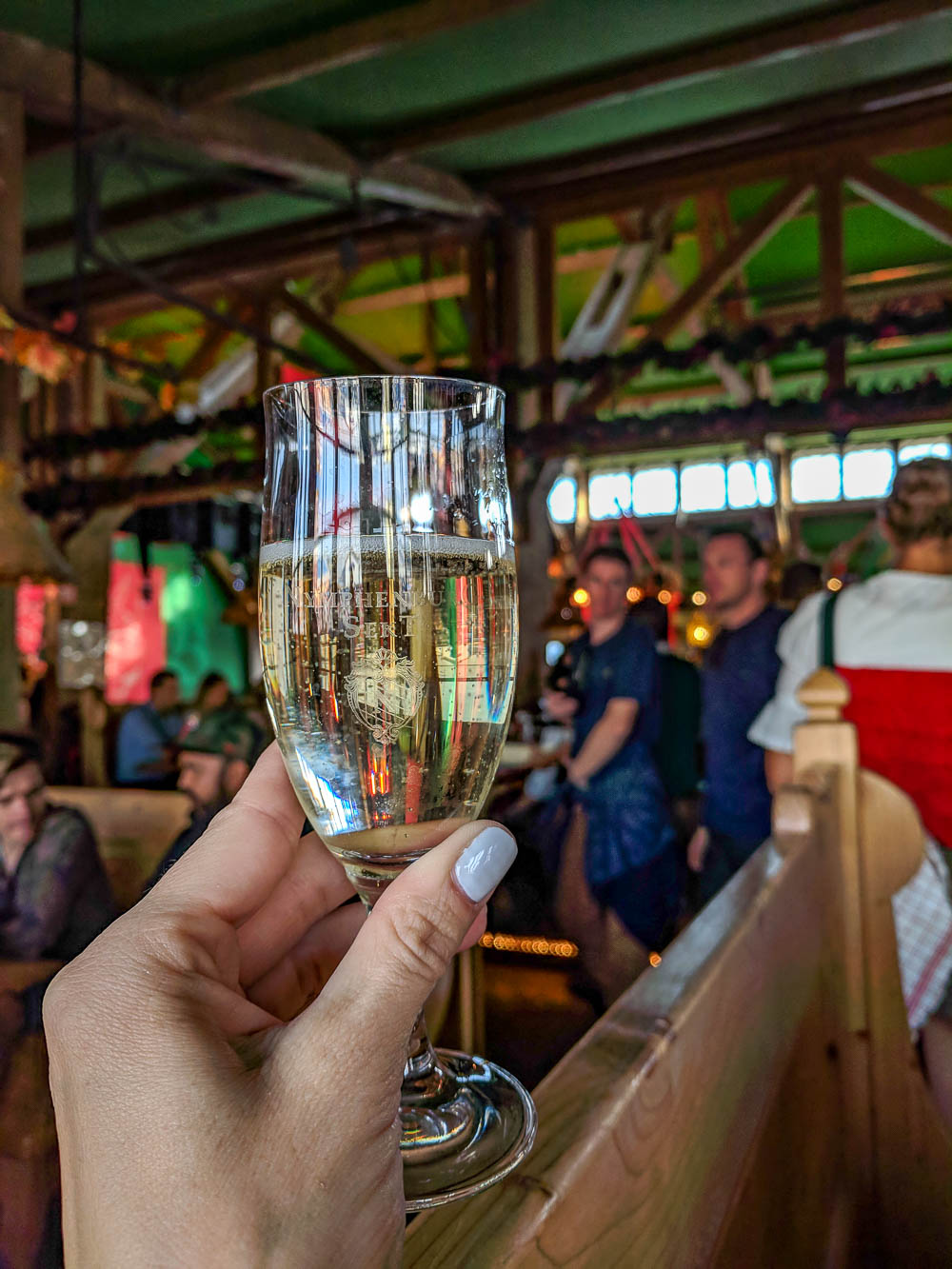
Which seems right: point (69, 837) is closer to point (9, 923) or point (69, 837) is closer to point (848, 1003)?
point (9, 923)

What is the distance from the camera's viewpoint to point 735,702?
2.84 meters

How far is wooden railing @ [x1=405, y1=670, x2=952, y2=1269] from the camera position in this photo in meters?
0.44

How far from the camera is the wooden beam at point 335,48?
323cm

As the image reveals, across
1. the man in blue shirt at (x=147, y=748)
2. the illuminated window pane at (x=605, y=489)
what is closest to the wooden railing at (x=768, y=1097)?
the man in blue shirt at (x=147, y=748)

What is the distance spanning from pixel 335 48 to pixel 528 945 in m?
3.63

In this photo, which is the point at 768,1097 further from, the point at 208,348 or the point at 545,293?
the point at 208,348

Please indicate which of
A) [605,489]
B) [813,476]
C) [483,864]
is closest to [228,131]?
A: [483,864]

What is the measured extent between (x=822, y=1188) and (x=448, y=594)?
125cm

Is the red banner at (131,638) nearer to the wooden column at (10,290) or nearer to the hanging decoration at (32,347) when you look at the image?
the wooden column at (10,290)

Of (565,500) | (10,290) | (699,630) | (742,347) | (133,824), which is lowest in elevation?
(133,824)

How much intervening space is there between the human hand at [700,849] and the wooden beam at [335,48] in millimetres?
2879

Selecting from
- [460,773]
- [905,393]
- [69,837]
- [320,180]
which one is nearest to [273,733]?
[460,773]

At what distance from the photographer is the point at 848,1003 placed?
1540 millimetres

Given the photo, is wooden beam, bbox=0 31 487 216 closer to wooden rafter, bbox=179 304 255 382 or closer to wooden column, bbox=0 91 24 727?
wooden column, bbox=0 91 24 727
